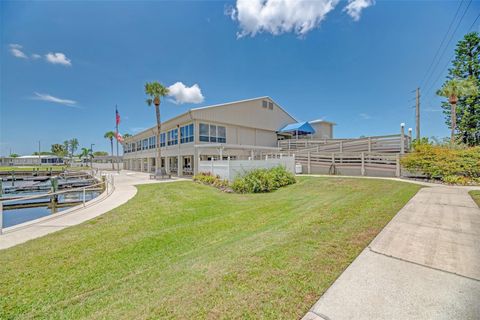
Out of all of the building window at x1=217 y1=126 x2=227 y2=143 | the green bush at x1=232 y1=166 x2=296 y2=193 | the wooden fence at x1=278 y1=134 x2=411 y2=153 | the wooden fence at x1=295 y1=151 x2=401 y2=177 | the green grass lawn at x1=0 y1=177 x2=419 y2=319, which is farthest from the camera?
the building window at x1=217 y1=126 x2=227 y2=143

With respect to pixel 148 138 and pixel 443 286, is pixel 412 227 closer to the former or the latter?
pixel 443 286

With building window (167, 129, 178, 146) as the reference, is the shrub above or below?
below

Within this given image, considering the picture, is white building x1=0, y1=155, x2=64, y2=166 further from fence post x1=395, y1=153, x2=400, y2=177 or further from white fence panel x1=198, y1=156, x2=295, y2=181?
fence post x1=395, y1=153, x2=400, y2=177

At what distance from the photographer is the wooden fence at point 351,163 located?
1380cm

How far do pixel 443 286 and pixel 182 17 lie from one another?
59.5 ft

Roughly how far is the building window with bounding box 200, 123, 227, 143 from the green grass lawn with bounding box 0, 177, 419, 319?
13052 mm

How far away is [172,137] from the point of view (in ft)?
73.9

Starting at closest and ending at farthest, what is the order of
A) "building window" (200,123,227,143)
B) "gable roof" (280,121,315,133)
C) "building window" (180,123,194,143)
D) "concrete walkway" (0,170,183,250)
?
1. "concrete walkway" (0,170,183,250)
2. "building window" (200,123,227,143)
3. "building window" (180,123,194,143)
4. "gable roof" (280,121,315,133)

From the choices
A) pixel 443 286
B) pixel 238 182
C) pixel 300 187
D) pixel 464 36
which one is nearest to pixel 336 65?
pixel 464 36

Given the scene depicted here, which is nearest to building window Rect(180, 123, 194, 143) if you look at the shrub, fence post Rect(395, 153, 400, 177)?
the shrub

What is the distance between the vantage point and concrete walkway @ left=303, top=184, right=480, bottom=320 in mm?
2199

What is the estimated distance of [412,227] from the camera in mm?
4613

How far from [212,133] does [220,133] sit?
103cm

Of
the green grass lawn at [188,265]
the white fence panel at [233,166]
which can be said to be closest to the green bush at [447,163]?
the green grass lawn at [188,265]
